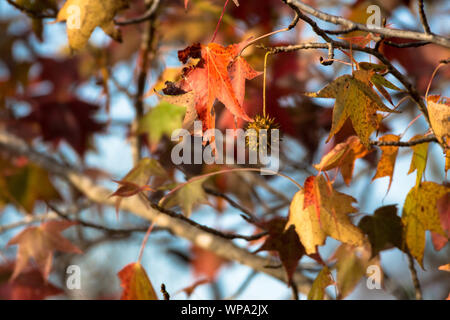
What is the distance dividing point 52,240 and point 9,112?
4.37 ft

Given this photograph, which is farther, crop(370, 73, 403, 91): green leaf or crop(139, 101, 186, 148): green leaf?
crop(139, 101, 186, 148): green leaf

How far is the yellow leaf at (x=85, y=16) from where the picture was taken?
1045 mm

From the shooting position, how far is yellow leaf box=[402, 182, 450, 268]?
942mm

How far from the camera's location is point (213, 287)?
2.80 meters

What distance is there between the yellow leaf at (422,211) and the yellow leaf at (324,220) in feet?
0.43

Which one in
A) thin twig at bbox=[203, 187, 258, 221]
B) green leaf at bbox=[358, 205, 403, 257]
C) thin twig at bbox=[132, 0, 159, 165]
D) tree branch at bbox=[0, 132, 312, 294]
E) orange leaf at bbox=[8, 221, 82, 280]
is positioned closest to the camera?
green leaf at bbox=[358, 205, 403, 257]

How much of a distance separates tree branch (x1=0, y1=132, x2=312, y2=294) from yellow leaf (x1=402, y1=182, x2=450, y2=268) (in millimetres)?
355

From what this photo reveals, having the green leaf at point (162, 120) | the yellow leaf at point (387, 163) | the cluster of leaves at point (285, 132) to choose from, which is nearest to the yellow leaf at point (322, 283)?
the cluster of leaves at point (285, 132)

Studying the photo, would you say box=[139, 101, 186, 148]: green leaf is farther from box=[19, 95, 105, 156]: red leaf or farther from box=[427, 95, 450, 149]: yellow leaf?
box=[427, 95, 450, 149]: yellow leaf

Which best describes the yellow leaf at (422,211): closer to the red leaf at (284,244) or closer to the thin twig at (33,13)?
the red leaf at (284,244)

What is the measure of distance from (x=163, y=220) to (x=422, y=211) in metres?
0.81

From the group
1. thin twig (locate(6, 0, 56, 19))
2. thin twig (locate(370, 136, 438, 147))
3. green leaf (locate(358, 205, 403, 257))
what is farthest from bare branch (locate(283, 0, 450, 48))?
thin twig (locate(6, 0, 56, 19))

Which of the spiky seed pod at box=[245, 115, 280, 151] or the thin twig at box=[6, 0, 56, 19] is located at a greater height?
the thin twig at box=[6, 0, 56, 19]

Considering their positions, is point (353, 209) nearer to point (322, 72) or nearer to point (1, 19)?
point (322, 72)
